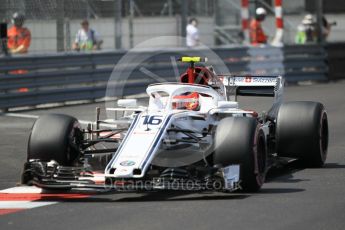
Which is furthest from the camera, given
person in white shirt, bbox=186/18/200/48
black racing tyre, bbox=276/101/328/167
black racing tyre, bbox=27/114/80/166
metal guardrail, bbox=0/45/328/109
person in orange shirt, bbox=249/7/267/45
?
person in orange shirt, bbox=249/7/267/45

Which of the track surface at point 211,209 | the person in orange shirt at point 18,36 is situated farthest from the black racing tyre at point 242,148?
the person in orange shirt at point 18,36

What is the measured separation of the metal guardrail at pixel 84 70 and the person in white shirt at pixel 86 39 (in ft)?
1.27

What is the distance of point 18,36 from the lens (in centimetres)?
2036

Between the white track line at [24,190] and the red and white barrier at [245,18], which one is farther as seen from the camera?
the red and white barrier at [245,18]

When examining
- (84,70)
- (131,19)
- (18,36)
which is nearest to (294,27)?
(131,19)

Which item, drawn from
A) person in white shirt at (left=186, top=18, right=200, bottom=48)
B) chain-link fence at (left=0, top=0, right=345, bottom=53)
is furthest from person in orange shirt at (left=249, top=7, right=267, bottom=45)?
person in white shirt at (left=186, top=18, right=200, bottom=48)

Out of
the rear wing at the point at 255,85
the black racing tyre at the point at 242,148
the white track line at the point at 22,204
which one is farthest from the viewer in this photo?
the rear wing at the point at 255,85

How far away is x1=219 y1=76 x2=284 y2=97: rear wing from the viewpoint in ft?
41.4

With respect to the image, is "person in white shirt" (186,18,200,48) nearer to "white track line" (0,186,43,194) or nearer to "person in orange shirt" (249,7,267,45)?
"person in orange shirt" (249,7,267,45)

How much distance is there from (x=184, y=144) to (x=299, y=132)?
5.84 ft

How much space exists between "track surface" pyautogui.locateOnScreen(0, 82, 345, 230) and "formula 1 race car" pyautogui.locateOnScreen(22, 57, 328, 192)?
0.20m

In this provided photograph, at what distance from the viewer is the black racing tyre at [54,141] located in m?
10.4

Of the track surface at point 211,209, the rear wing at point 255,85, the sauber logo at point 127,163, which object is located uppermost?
the rear wing at point 255,85

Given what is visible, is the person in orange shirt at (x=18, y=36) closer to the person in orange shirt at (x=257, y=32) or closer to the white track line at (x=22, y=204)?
the person in orange shirt at (x=257, y=32)
